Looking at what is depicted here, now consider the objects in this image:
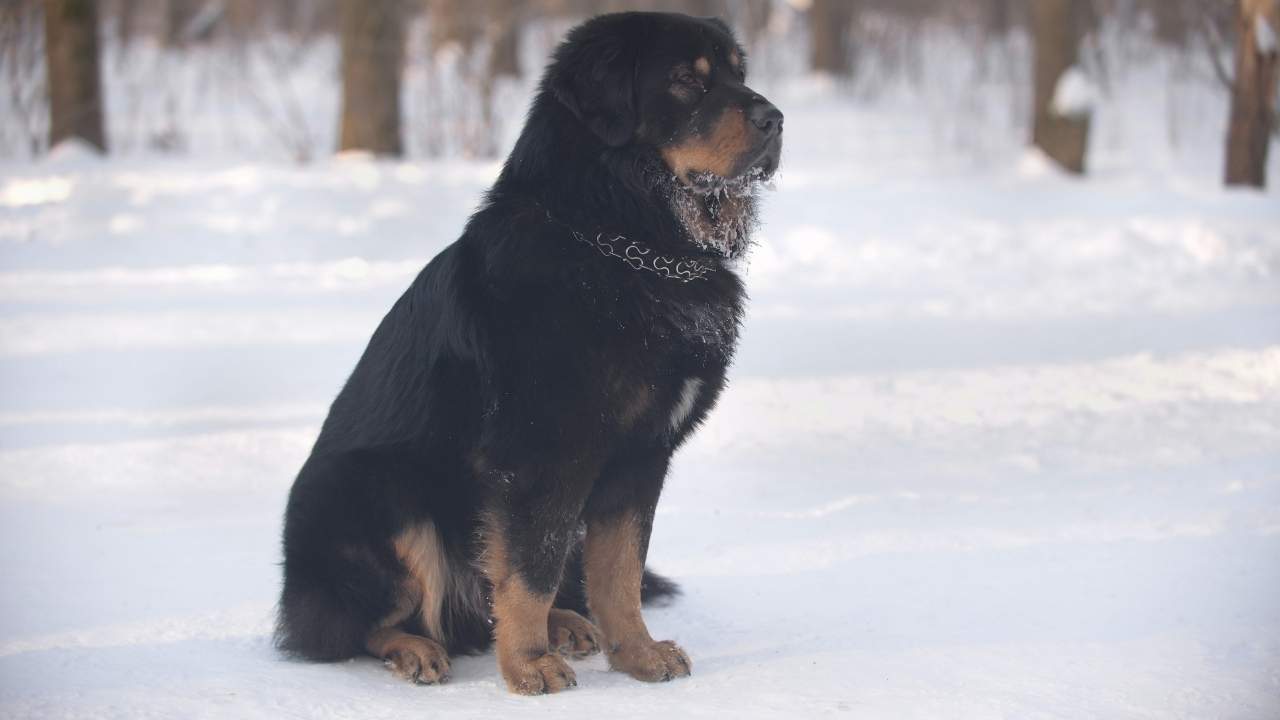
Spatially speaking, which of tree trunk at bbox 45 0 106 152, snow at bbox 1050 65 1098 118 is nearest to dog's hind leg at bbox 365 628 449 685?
snow at bbox 1050 65 1098 118

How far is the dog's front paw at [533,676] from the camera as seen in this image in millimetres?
3289

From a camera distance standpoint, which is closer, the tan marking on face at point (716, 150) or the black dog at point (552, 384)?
the black dog at point (552, 384)

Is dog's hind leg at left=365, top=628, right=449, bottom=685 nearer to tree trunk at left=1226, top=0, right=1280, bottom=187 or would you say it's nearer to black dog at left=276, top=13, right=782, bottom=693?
black dog at left=276, top=13, right=782, bottom=693

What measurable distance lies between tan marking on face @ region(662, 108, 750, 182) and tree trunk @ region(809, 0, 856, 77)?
65.7ft

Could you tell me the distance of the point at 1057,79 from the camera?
12.5 meters

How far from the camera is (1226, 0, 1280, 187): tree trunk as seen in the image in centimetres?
1027

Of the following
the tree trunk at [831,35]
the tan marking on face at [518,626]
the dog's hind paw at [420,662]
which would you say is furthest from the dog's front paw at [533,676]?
the tree trunk at [831,35]

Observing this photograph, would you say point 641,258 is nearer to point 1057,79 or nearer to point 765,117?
point 765,117

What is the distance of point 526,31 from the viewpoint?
2705cm

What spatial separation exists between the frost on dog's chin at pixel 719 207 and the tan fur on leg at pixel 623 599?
2.68ft

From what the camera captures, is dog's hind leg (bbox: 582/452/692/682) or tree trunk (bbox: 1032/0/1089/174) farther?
tree trunk (bbox: 1032/0/1089/174)

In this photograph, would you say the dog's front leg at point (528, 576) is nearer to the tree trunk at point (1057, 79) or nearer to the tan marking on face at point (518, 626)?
the tan marking on face at point (518, 626)

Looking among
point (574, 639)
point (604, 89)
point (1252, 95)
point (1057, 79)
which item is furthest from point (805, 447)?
point (1057, 79)

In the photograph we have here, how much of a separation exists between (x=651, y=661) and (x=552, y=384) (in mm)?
852
